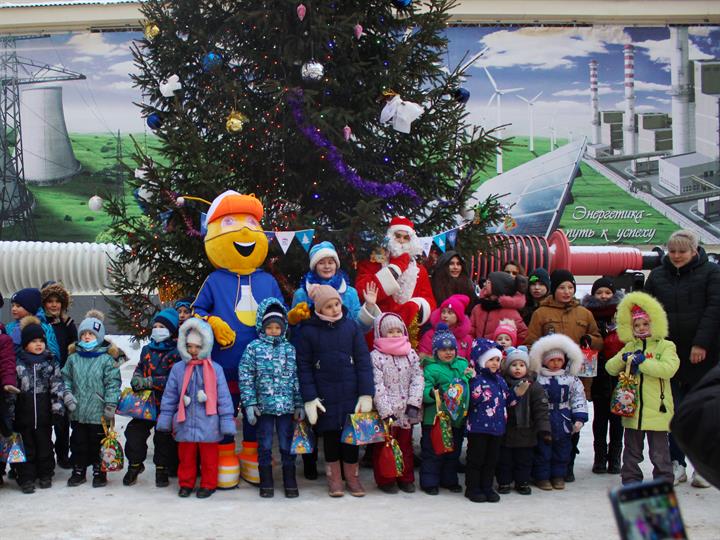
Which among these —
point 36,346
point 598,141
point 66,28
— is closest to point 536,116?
point 598,141

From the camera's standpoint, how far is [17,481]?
743cm

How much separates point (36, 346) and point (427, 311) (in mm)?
3014

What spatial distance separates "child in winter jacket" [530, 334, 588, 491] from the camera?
7.39 metres

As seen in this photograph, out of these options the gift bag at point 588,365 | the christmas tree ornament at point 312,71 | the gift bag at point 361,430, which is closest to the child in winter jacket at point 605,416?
the gift bag at point 588,365

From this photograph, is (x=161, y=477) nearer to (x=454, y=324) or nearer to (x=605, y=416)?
(x=454, y=324)

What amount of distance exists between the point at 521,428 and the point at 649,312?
1.26m

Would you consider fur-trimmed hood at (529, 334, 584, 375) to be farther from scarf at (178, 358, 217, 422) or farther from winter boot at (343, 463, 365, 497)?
scarf at (178, 358, 217, 422)

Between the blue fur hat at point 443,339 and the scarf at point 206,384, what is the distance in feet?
5.35

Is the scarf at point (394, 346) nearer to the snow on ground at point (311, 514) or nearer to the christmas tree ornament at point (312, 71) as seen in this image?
the snow on ground at point (311, 514)

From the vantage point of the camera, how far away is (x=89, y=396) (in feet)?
24.0

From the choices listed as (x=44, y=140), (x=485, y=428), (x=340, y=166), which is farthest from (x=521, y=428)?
(x=44, y=140)

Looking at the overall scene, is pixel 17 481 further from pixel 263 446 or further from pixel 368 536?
pixel 368 536

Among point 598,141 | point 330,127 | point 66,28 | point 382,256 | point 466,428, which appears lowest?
point 466,428

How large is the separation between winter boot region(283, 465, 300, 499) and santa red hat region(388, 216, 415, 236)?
2022mm
